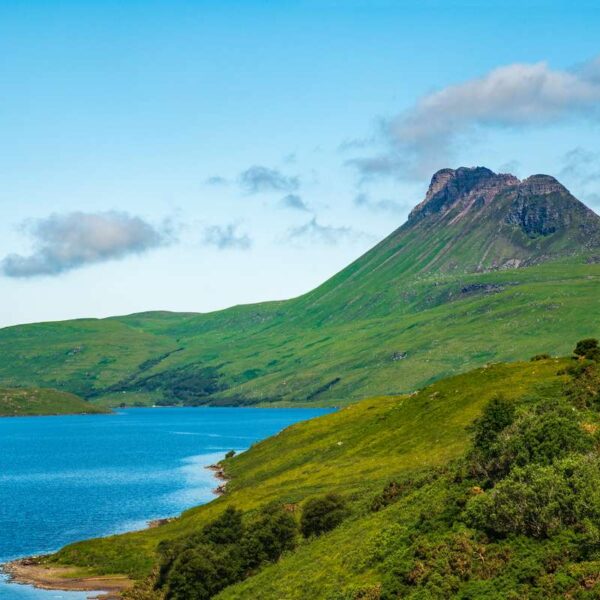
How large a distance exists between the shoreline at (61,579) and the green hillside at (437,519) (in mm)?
2203

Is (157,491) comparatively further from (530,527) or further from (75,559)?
(530,527)

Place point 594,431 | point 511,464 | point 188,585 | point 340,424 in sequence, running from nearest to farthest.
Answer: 1. point 511,464
2. point 594,431
3. point 188,585
4. point 340,424

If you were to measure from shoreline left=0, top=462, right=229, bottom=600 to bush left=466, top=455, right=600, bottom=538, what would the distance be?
58.2 m

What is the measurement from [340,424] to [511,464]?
11404 centimetres

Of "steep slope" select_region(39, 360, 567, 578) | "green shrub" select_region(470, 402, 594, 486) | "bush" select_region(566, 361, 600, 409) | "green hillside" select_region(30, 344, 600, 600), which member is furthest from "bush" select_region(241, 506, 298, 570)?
"bush" select_region(566, 361, 600, 409)

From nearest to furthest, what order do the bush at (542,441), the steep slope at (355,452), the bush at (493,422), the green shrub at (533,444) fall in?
1. the bush at (542,441)
2. the green shrub at (533,444)
3. the bush at (493,422)
4. the steep slope at (355,452)

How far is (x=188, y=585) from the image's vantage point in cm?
8631

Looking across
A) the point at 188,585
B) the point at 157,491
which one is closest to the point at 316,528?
the point at 188,585

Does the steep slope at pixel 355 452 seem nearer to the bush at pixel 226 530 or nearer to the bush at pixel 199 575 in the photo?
the bush at pixel 226 530

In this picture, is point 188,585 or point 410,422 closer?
point 188,585

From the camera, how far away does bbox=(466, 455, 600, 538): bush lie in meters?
55.3

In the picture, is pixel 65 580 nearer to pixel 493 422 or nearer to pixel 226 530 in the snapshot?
pixel 226 530

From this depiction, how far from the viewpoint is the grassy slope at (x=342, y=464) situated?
8050 cm

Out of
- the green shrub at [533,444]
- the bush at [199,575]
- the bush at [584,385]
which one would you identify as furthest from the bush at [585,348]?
the bush at [199,575]
